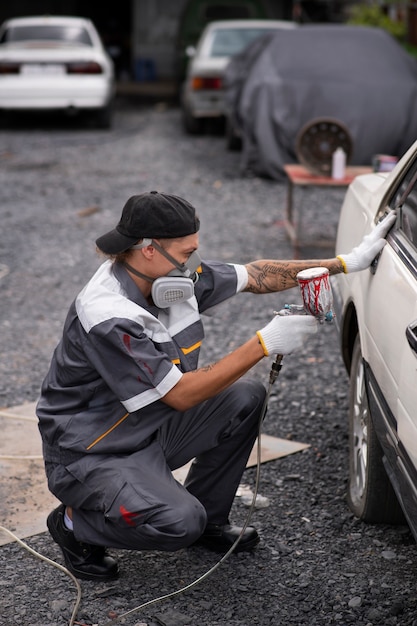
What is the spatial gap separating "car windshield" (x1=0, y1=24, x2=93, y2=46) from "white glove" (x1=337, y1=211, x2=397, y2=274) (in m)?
11.5

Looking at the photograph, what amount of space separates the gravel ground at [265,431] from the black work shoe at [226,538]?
4 centimetres

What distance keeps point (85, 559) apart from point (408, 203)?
65.3 inches

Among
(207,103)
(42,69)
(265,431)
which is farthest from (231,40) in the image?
(265,431)

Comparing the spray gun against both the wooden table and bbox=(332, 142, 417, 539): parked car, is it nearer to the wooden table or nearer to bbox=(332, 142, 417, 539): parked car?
bbox=(332, 142, 417, 539): parked car

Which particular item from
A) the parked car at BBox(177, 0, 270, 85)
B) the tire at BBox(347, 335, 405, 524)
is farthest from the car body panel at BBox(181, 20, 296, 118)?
the tire at BBox(347, 335, 405, 524)

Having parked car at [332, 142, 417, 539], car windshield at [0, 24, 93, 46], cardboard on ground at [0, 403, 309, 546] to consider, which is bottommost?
car windshield at [0, 24, 93, 46]

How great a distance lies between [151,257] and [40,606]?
3.94 feet

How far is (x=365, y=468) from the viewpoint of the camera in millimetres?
3576

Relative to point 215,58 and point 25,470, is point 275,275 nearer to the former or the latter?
point 25,470

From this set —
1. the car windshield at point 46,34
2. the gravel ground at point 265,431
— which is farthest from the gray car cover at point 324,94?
the car windshield at point 46,34

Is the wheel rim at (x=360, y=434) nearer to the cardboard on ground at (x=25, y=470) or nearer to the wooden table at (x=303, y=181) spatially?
the cardboard on ground at (x=25, y=470)

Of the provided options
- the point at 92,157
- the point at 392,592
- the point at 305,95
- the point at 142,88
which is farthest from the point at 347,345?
the point at 142,88

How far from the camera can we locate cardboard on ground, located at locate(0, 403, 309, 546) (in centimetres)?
383

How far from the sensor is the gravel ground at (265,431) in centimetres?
322
